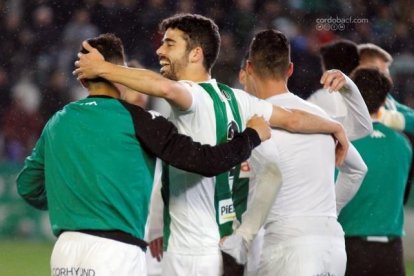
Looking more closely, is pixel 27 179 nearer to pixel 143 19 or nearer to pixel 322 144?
pixel 322 144

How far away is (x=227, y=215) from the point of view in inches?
227

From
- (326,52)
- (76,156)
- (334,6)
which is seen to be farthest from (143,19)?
(76,156)

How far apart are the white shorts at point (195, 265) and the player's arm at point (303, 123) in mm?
827

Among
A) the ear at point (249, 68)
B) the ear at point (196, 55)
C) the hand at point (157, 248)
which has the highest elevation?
the ear at point (196, 55)

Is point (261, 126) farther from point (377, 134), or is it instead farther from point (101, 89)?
point (377, 134)

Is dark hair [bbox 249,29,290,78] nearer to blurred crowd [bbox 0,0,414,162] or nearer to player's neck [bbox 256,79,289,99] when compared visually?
player's neck [bbox 256,79,289,99]

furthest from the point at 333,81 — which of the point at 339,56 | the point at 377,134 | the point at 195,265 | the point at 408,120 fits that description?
the point at 339,56

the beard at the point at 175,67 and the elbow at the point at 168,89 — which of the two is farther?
the beard at the point at 175,67

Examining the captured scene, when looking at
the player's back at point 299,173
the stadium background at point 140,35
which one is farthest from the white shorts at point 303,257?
the stadium background at point 140,35

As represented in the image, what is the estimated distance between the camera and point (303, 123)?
238 inches

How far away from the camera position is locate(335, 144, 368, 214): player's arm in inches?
255

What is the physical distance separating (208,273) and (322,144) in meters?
1.03

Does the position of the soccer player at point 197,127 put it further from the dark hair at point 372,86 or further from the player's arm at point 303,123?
the dark hair at point 372,86

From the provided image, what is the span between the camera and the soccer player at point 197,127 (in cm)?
564
